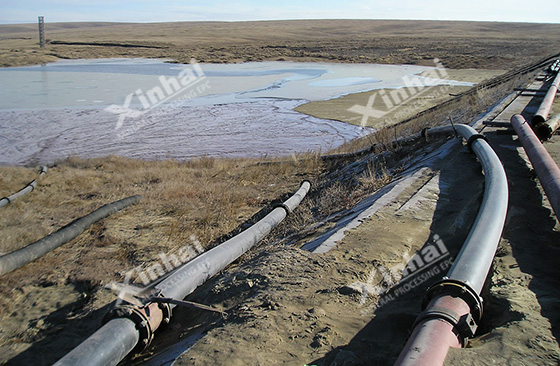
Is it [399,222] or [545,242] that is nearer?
[545,242]

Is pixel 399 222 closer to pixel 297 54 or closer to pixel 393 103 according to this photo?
pixel 393 103

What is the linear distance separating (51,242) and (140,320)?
3.68m

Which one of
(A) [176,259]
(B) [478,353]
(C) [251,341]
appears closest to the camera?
(B) [478,353]

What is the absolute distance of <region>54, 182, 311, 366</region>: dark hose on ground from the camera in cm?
313

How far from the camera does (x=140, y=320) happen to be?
11.5 ft

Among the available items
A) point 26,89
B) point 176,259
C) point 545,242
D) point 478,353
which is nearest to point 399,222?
point 545,242

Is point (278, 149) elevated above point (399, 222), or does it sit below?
below

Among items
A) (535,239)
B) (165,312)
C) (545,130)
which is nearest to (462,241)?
(535,239)

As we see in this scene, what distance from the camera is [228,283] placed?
4.12 meters

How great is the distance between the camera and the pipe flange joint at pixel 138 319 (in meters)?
3.50

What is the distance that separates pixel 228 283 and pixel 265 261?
410 millimetres

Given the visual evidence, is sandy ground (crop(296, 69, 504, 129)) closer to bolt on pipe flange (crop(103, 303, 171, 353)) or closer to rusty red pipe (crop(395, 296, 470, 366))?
bolt on pipe flange (crop(103, 303, 171, 353))

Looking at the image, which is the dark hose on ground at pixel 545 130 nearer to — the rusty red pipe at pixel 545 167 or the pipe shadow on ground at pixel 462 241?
the pipe shadow on ground at pixel 462 241

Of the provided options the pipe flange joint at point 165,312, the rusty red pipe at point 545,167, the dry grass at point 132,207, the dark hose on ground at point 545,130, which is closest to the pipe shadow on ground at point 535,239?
the rusty red pipe at point 545,167
